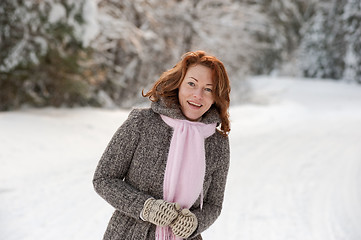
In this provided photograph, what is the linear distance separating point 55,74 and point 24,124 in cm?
206

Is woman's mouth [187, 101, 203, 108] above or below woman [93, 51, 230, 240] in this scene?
above

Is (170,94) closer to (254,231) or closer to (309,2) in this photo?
(254,231)

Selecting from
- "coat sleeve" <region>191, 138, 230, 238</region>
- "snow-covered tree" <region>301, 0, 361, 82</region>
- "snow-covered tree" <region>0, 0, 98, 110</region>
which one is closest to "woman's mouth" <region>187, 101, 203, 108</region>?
"coat sleeve" <region>191, 138, 230, 238</region>

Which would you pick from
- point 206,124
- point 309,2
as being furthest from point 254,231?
point 309,2

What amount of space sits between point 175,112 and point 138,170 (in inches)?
11.9

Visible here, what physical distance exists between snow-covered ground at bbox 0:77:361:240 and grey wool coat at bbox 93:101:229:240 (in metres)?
2.13

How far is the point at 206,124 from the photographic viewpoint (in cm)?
187

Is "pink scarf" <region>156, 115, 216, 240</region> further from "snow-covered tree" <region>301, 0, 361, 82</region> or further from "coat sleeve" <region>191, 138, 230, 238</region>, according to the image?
"snow-covered tree" <region>301, 0, 361, 82</region>

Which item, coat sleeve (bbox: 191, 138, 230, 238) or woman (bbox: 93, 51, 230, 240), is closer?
woman (bbox: 93, 51, 230, 240)

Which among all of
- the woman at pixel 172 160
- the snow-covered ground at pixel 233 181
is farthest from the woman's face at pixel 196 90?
the snow-covered ground at pixel 233 181

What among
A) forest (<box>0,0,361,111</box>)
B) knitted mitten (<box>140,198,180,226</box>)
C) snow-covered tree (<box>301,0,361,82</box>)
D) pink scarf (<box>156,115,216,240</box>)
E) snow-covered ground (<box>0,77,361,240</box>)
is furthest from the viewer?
snow-covered tree (<box>301,0,361,82</box>)

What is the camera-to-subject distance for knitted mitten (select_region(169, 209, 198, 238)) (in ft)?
5.50

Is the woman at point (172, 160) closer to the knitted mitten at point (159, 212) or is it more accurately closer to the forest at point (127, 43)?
the knitted mitten at point (159, 212)

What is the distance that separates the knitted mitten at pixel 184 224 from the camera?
5.50 ft
